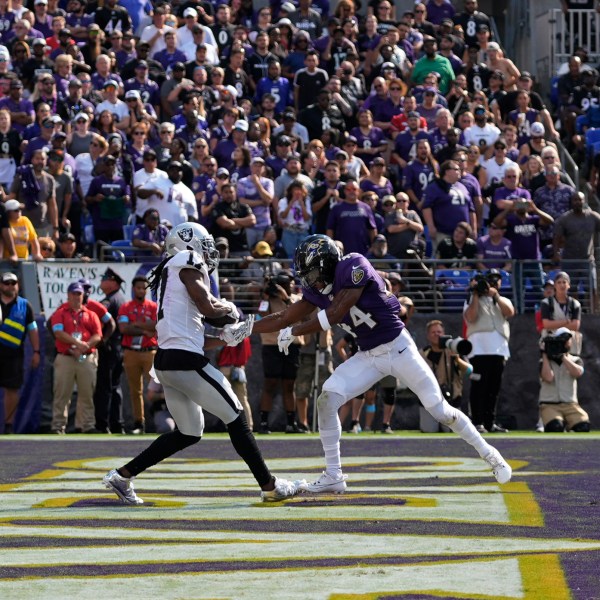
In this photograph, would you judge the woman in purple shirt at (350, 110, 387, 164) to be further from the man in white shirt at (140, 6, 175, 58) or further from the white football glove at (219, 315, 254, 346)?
the white football glove at (219, 315, 254, 346)

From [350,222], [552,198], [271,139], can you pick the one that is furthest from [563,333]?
[271,139]

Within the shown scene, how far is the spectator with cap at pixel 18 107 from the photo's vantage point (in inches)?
768

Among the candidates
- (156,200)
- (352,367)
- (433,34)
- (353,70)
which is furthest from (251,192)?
(352,367)

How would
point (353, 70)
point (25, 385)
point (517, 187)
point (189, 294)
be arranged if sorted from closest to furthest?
point (189, 294), point (25, 385), point (517, 187), point (353, 70)

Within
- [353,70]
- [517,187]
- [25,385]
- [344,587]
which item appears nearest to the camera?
[344,587]

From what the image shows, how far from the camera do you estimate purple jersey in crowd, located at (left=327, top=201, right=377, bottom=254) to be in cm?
1894

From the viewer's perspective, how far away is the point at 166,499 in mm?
9391

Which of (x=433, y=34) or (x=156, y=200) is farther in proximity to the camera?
(x=433, y=34)

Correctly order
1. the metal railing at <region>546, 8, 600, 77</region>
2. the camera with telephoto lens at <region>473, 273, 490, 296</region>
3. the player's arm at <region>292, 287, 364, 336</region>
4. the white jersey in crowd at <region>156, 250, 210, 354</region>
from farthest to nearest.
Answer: the metal railing at <region>546, 8, 600, 77</region> → the camera with telephoto lens at <region>473, 273, 490, 296</region> → the player's arm at <region>292, 287, 364, 336</region> → the white jersey in crowd at <region>156, 250, 210, 354</region>

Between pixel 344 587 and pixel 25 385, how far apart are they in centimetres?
1317

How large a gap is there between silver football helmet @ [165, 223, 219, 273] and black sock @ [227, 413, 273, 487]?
41.2 inches

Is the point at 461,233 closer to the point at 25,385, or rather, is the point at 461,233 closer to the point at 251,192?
the point at 251,192

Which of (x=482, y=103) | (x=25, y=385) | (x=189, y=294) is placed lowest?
(x=25, y=385)

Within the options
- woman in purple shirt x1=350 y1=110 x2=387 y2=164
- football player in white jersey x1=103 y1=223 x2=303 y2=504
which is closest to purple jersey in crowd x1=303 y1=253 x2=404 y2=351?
football player in white jersey x1=103 y1=223 x2=303 y2=504
